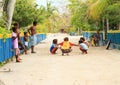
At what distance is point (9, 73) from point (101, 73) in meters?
2.83

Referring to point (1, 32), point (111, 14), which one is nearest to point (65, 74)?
point (1, 32)

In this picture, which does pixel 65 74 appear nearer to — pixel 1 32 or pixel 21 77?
pixel 21 77

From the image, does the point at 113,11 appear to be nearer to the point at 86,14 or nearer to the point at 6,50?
the point at 6,50

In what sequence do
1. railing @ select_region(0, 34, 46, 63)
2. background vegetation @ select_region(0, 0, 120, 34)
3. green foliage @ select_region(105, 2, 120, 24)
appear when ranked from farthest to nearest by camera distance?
1. background vegetation @ select_region(0, 0, 120, 34)
2. green foliage @ select_region(105, 2, 120, 24)
3. railing @ select_region(0, 34, 46, 63)

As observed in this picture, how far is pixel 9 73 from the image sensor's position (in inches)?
483

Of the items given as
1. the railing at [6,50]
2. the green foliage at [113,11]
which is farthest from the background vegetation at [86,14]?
the railing at [6,50]

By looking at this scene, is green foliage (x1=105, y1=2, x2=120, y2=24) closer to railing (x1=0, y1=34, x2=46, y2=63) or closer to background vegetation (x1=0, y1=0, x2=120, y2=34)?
background vegetation (x1=0, y1=0, x2=120, y2=34)

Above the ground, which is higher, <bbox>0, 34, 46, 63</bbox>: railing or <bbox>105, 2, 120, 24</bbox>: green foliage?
<bbox>105, 2, 120, 24</bbox>: green foliage

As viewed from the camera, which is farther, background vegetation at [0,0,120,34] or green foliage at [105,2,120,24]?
background vegetation at [0,0,120,34]

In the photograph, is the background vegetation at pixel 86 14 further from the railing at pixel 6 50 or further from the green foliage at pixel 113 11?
the railing at pixel 6 50

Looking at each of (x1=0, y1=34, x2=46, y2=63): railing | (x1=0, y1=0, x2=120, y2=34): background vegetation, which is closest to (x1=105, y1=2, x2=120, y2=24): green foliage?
(x1=0, y1=0, x2=120, y2=34): background vegetation

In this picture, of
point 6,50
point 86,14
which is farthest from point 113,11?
point 86,14

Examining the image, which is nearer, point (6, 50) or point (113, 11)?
point (6, 50)

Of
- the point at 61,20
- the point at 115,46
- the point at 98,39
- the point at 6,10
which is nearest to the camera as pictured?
the point at 6,10
